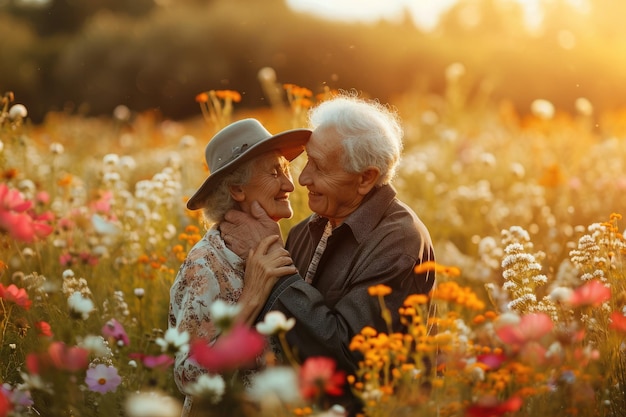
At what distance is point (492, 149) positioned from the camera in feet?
27.0

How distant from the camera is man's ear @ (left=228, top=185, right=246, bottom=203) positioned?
141 inches

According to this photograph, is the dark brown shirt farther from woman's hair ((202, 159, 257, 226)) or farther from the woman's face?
woman's hair ((202, 159, 257, 226))

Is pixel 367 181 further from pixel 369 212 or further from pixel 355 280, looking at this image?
pixel 355 280

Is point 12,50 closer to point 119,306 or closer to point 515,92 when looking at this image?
point 515,92

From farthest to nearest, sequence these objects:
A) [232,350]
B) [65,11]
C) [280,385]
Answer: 1. [65,11]
2. [232,350]
3. [280,385]

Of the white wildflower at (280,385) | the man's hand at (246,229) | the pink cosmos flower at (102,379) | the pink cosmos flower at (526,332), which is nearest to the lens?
the white wildflower at (280,385)

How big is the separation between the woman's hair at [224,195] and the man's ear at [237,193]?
1 centimetres

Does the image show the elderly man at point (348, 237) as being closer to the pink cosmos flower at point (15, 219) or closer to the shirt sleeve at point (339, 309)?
the shirt sleeve at point (339, 309)

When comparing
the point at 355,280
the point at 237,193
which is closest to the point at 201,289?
the point at 237,193

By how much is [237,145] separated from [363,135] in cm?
54

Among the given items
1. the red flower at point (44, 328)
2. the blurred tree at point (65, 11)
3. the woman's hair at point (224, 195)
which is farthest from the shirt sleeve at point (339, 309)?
the blurred tree at point (65, 11)

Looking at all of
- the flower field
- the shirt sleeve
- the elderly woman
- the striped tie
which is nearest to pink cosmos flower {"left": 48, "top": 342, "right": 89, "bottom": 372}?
the flower field

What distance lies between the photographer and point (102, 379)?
10.2 feet

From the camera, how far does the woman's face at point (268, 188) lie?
3.57 meters
